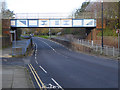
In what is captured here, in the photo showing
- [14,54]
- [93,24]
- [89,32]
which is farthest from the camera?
[89,32]

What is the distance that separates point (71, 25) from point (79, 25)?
173 centimetres

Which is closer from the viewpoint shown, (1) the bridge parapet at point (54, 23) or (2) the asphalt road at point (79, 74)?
(2) the asphalt road at point (79, 74)

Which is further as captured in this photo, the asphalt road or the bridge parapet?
the bridge parapet

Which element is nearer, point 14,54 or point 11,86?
point 11,86

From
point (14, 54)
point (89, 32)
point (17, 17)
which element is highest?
point (17, 17)

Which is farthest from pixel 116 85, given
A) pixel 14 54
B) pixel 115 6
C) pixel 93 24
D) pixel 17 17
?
pixel 17 17

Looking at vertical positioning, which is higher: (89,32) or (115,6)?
(115,6)

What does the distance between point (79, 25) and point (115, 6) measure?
971 centimetres

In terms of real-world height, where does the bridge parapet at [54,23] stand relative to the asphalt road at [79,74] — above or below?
above

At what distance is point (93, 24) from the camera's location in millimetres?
42594

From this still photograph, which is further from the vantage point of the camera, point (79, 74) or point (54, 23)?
point (54, 23)

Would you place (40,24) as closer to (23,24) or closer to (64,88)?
(23,24)

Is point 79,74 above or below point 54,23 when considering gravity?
below

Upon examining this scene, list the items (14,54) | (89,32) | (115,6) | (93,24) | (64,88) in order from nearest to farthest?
(64,88) < (14,54) < (115,6) < (93,24) < (89,32)
